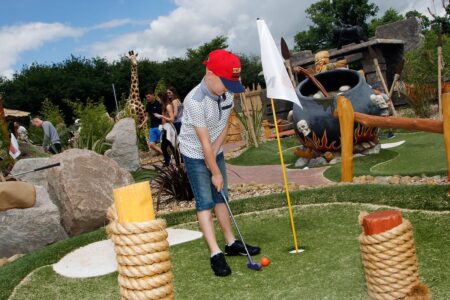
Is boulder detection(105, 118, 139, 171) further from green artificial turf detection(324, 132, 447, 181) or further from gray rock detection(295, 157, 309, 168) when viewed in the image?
green artificial turf detection(324, 132, 447, 181)

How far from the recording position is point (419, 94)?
12773 millimetres

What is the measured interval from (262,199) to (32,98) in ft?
108

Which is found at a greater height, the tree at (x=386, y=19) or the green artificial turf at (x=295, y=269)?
the tree at (x=386, y=19)

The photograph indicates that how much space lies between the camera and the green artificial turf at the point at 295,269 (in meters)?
2.84

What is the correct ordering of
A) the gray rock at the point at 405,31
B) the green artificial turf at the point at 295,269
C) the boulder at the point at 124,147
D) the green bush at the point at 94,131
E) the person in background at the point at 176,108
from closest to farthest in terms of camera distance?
the green artificial turf at the point at 295,269 < the person in background at the point at 176,108 < the green bush at the point at 94,131 < the boulder at the point at 124,147 < the gray rock at the point at 405,31

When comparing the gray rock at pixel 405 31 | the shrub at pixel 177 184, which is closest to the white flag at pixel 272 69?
the shrub at pixel 177 184

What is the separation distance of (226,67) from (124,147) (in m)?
8.79

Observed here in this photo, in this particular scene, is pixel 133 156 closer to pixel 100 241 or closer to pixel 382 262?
pixel 100 241

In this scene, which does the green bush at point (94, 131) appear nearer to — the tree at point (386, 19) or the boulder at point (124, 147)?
the boulder at point (124, 147)

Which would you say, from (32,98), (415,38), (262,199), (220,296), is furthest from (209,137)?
(32,98)

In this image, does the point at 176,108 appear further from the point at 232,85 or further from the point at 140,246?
the point at 140,246

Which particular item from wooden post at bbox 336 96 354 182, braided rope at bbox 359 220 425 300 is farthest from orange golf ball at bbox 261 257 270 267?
wooden post at bbox 336 96 354 182

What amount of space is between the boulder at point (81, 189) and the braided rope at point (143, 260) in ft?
16.0

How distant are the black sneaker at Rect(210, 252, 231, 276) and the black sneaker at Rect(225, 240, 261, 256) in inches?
15.2
